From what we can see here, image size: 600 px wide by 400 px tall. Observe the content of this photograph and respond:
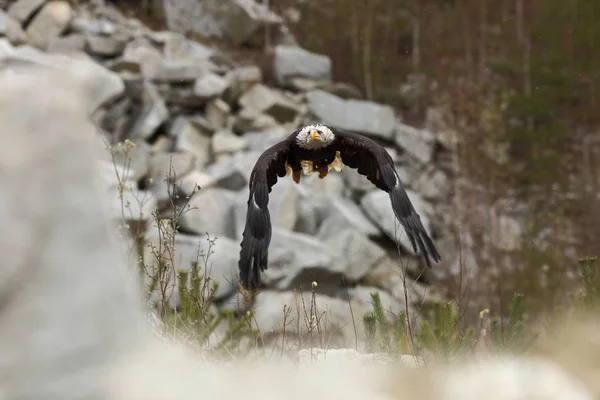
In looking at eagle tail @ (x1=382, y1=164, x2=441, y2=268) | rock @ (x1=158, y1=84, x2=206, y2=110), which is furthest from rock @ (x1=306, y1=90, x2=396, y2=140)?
eagle tail @ (x1=382, y1=164, x2=441, y2=268)

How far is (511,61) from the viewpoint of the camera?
13281mm

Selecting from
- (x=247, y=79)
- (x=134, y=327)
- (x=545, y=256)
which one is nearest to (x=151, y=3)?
(x=247, y=79)

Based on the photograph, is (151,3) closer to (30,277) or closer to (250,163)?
(250,163)

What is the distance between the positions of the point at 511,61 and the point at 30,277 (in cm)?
1372

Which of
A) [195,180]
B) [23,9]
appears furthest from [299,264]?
[23,9]

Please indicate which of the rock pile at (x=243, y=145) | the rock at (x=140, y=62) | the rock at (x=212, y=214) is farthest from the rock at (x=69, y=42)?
the rock at (x=212, y=214)

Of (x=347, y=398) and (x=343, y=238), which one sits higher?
(x=347, y=398)

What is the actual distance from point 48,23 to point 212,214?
482 cm

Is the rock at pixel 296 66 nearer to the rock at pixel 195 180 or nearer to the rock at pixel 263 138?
the rock at pixel 263 138

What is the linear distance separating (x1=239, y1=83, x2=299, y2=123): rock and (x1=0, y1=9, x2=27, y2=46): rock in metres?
3.32

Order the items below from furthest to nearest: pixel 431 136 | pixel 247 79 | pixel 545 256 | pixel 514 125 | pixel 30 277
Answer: pixel 514 125, pixel 431 136, pixel 247 79, pixel 545 256, pixel 30 277

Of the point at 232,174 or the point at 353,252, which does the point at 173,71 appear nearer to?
the point at 232,174

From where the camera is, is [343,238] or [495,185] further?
[495,185]

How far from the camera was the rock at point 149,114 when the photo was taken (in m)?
9.25
